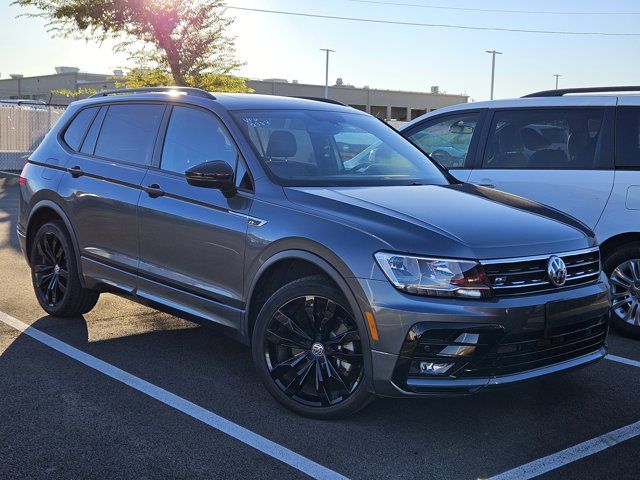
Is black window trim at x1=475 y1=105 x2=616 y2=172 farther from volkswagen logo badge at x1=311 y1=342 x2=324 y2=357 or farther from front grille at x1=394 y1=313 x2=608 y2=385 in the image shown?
volkswagen logo badge at x1=311 y1=342 x2=324 y2=357

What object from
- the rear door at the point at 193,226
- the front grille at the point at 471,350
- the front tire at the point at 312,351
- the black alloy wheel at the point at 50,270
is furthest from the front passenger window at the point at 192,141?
the front grille at the point at 471,350

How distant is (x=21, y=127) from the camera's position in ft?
78.4

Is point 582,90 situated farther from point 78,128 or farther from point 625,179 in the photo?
point 78,128

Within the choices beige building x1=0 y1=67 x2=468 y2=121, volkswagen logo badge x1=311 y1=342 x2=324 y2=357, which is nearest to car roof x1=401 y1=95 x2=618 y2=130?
volkswagen logo badge x1=311 y1=342 x2=324 y2=357

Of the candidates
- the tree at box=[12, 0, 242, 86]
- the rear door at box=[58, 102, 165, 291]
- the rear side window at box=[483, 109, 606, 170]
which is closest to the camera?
the rear door at box=[58, 102, 165, 291]

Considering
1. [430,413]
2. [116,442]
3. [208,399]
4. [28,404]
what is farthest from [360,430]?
[28,404]

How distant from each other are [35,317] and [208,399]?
2.42m

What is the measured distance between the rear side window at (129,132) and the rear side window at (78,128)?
262 mm

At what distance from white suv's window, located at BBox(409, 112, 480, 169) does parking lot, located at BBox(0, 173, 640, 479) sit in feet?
7.60

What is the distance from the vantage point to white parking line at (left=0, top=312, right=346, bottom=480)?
355 centimetres

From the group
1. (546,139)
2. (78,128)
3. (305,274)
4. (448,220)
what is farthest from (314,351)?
(546,139)

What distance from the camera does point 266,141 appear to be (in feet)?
15.5

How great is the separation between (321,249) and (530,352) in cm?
119

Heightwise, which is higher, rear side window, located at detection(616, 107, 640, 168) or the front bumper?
rear side window, located at detection(616, 107, 640, 168)
